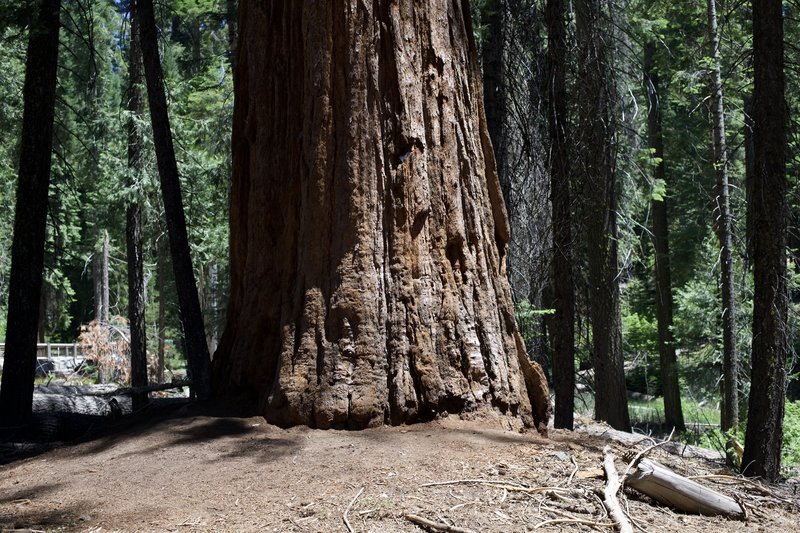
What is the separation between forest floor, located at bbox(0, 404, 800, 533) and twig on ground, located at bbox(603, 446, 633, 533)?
0.07 m

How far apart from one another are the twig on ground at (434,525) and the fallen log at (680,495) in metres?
1.37

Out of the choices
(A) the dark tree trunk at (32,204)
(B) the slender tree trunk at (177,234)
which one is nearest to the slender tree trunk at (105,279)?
(A) the dark tree trunk at (32,204)

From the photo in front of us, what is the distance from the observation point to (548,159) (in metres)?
9.34

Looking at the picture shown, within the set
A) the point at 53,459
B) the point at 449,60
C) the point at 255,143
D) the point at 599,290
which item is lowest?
the point at 53,459

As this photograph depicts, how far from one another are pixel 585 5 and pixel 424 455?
5.75 meters

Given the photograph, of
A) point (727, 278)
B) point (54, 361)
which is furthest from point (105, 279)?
point (727, 278)

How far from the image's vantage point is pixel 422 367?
5746mm

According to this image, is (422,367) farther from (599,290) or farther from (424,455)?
(599,290)

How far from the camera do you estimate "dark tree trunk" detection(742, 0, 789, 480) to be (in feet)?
26.4

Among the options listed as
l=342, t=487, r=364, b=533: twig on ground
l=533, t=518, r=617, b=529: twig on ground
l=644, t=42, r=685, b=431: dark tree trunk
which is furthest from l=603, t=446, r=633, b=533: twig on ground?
l=644, t=42, r=685, b=431: dark tree trunk

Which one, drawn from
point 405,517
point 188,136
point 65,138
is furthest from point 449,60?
point 65,138

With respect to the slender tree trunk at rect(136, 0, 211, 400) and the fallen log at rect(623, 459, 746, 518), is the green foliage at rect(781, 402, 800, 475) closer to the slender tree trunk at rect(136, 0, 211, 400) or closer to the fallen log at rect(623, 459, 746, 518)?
the fallen log at rect(623, 459, 746, 518)

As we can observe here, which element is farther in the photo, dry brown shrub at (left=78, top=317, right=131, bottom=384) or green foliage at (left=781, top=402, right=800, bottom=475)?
dry brown shrub at (left=78, top=317, right=131, bottom=384)

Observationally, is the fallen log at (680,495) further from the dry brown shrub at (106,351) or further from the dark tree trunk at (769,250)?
the dry brown shrub at (106,351)
